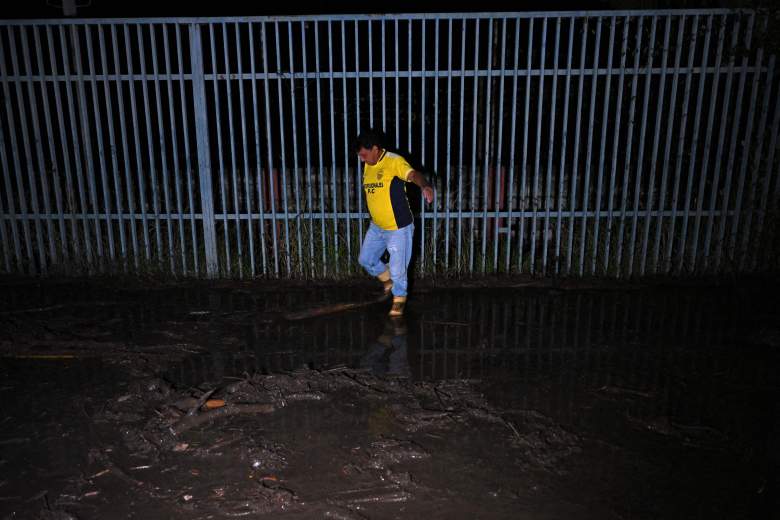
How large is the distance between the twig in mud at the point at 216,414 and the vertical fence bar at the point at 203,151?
3162mm

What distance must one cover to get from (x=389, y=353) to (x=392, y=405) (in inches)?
36.0

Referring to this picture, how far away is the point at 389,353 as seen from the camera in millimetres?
5262

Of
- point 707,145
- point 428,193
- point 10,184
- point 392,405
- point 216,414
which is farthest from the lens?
point 10,184

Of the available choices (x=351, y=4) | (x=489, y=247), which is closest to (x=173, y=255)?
(x=489, y=247)

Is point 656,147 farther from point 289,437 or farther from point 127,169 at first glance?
point 127,169

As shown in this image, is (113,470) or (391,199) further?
(391,199)

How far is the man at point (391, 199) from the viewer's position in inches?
225

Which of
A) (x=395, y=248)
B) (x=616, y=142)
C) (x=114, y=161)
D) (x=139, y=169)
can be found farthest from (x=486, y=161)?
(x=114, y=161)

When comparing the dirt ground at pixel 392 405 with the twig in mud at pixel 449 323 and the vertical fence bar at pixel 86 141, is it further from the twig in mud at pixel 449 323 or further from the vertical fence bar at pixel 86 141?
the vertical fence bar at pixel 86 141

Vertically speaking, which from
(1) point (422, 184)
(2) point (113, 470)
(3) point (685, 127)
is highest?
(3) point (685, 127)

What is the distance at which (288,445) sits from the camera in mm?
3912

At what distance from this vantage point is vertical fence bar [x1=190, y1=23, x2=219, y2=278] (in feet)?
21.9

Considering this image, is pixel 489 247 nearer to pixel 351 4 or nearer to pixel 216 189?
pixel 216 189

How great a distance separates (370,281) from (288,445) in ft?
10.9
